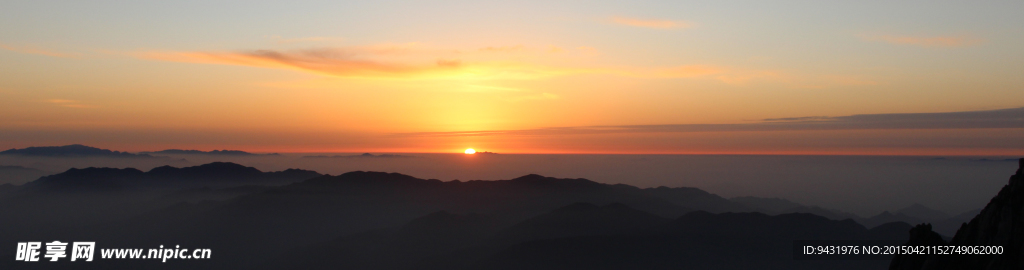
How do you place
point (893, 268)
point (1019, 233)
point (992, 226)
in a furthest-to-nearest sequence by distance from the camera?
point (893, 268), point (992, 226), point (1019, 233)

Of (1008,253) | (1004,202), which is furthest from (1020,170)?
(1008,253)

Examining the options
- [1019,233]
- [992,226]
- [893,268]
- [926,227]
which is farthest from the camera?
[893,268]

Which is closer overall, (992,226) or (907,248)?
(992,226)

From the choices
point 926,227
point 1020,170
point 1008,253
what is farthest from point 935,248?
point 1020,170

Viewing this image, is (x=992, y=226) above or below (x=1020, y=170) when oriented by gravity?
below

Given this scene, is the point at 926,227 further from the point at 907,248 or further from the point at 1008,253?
the point at 1008,253

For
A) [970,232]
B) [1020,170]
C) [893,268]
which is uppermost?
[1020,170]
